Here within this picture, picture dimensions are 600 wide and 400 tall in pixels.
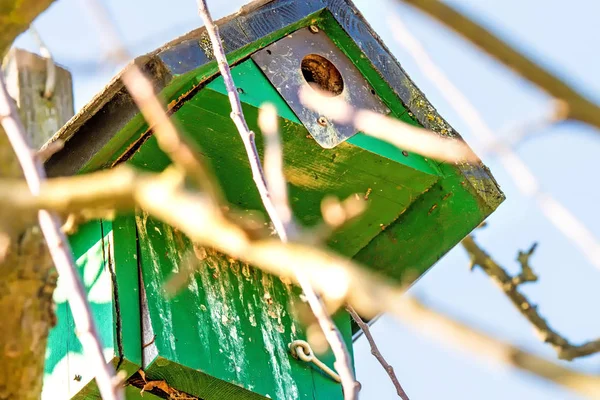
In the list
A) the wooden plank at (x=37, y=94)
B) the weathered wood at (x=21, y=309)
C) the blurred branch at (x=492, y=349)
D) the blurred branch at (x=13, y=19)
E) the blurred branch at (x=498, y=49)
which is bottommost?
the blurred branch at (x=492, y=349)

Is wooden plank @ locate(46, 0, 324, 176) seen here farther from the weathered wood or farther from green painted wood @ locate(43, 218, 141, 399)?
the weathered wood

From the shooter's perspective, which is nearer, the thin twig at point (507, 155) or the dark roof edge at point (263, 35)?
the thin twig at point (507, 155)

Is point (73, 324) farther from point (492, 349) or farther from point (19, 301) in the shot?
point (492, 349)

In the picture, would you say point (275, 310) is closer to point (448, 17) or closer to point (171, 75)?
point (171, 75)

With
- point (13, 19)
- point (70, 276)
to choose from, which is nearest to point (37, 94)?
point (13, 19)

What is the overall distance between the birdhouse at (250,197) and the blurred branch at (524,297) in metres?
0.22

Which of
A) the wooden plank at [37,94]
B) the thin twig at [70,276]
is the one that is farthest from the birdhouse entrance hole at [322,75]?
the thin twig at [70,276]

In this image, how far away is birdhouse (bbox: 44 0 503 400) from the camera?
94.7 inches

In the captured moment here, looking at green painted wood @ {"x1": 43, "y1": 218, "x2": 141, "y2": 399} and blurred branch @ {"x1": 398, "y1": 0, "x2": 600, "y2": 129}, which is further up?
green painted wood @ {"x1": 43, "y1": 218, "x2": 141, "y2": 399}

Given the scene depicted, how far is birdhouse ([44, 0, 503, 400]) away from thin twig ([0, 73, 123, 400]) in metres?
1.08

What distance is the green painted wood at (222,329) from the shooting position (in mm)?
2398

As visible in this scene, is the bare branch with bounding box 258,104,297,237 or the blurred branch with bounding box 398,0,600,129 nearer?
the blurred branch with bounding box 398,0,600,129

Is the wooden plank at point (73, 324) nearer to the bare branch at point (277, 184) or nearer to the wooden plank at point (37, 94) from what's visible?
the wooden plank at point (37, 94)

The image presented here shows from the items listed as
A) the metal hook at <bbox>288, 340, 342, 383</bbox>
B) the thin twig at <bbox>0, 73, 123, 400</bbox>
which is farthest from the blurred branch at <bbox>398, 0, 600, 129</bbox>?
the metal hook at <bbox>288, 340, 342, 383</bbox>
